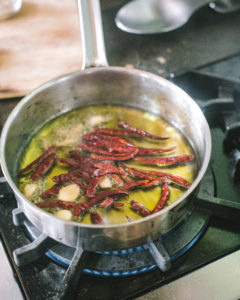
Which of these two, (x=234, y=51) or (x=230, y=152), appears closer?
(x=230, y=152)

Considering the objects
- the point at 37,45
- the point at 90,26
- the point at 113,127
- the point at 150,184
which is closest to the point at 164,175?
the point at 150,184

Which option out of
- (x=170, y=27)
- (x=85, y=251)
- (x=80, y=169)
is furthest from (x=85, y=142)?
(x=170, y=27)

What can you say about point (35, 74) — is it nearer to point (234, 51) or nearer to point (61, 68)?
point (61, 68)

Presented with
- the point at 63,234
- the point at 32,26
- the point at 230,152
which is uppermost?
the point at 32,26

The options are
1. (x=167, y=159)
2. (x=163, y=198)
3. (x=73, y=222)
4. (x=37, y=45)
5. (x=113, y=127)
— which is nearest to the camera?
(x=73, y=222)

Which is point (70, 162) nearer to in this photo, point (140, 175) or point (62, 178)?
point (62, 178)

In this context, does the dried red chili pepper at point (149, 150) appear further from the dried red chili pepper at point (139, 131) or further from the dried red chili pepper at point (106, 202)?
the dried red chili pepper at point (106, 202)

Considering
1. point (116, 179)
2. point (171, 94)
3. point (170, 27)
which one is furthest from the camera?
point (170, 27)
